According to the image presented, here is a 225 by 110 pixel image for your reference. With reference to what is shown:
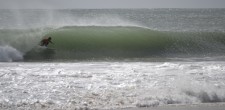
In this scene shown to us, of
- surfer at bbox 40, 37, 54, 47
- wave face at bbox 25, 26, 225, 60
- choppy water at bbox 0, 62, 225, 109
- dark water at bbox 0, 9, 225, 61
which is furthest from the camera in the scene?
surfer at bbox 40, 37, 54, 47

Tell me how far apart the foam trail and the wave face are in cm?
39

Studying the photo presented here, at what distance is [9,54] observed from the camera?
45.0 feet

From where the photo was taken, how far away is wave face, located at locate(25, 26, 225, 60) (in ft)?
49.7

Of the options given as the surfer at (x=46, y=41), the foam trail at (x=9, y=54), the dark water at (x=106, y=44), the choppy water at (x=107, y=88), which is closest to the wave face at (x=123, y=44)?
the dark water at (x=106, y=44)

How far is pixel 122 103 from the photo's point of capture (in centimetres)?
548

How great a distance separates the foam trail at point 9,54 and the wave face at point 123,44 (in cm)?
39

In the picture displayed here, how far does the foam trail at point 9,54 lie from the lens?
13.1 meters

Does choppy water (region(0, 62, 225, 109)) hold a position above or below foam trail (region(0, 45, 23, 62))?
below

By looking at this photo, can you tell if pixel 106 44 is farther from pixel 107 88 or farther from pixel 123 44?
pixel 107 88

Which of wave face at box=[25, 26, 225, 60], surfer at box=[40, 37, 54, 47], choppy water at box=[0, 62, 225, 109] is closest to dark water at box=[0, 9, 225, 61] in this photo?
wave face at box=[25, 26, 225, 60]

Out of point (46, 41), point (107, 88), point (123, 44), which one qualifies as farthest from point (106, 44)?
point (107, 88)

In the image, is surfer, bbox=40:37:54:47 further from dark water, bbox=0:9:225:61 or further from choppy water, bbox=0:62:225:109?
choppy water, bbox=0:62:225:109

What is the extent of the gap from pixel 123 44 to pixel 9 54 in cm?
593

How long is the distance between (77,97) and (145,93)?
1.15 metres
